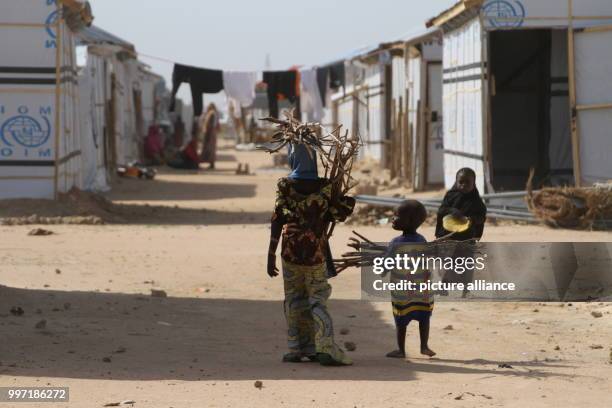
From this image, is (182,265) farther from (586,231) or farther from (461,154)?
(461,154)

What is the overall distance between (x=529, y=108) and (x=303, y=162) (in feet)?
43.5

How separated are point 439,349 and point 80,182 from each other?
514 inches

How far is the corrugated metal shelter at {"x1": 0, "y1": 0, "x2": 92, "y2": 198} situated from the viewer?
16.5 m

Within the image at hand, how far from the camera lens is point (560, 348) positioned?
733 centimetres

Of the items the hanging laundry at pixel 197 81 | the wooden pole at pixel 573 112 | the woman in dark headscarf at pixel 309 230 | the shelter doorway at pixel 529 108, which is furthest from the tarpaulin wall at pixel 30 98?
the woman in dark headscarf at pixel 309 230

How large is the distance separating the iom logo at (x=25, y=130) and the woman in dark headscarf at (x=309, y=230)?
1059 centimetres

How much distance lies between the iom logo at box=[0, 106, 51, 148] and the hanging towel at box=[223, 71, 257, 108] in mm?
8803

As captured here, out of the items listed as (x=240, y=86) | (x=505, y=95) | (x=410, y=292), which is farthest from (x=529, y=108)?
(x=410, y=292)

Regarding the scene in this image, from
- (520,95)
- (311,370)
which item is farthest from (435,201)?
(311,370)

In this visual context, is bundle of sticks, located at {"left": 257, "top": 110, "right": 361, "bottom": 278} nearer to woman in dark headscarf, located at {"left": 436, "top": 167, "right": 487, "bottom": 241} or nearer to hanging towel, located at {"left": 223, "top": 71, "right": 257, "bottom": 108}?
woman in dark headscarf, located at {"left": 436, "top": 167, "right": 487, "bottom": 241}

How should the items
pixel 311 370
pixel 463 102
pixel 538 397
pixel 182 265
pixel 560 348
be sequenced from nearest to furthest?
pixel 538 397
pixel 311 370
pixel 560 348
pixel 182 265
pixel 463 102

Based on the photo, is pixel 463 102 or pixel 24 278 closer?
pixel 24 278

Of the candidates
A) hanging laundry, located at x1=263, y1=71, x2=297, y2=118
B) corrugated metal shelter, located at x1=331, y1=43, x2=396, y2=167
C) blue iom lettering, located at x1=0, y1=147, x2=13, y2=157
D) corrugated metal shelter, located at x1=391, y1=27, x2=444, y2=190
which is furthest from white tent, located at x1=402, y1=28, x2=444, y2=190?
blue iom lettering, located at x1=0, y1=147, x2=13, y2=157

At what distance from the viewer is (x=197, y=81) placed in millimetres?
24078
